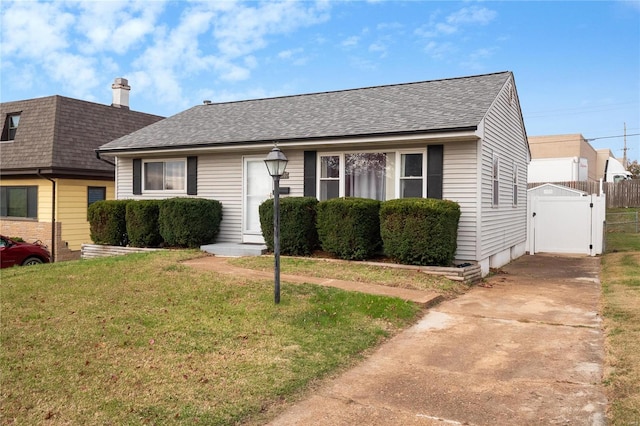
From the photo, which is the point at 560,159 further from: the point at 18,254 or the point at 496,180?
the point at 18,254

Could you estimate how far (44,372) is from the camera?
173 inches

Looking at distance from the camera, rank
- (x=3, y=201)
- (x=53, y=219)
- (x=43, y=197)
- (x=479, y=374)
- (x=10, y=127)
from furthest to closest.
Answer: (x=10, y=127) < (x=3, y=201) < (x=43, y=197) < (x=53, y=219) < (x=479, y=374)

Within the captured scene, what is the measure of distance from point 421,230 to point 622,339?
4405mm

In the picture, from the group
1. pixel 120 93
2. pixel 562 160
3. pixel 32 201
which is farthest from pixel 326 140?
pixel 562 160

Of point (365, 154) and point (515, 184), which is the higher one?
point (365, 154)

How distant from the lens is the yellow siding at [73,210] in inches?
668

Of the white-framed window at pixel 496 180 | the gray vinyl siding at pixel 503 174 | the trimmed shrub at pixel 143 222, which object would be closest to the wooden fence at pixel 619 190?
the gray vinyl siding at pixel 503 174

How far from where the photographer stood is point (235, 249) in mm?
12055

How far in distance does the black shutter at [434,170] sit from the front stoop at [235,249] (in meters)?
4.32

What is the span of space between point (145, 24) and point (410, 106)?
6963 mm

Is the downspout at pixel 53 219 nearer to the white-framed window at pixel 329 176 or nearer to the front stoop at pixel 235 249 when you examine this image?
the front stoop at pixel 235 249

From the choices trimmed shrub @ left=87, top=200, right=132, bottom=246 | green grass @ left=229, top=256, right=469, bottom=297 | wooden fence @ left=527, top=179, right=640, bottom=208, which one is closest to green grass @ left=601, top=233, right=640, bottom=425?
green grass @ left=229, top=256, right=469, bottom=297

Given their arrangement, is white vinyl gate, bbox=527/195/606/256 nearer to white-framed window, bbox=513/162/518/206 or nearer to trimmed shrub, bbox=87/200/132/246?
white-framed window, bbox=513/162/518/206

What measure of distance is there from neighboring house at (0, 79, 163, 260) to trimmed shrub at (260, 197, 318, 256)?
379 inches
